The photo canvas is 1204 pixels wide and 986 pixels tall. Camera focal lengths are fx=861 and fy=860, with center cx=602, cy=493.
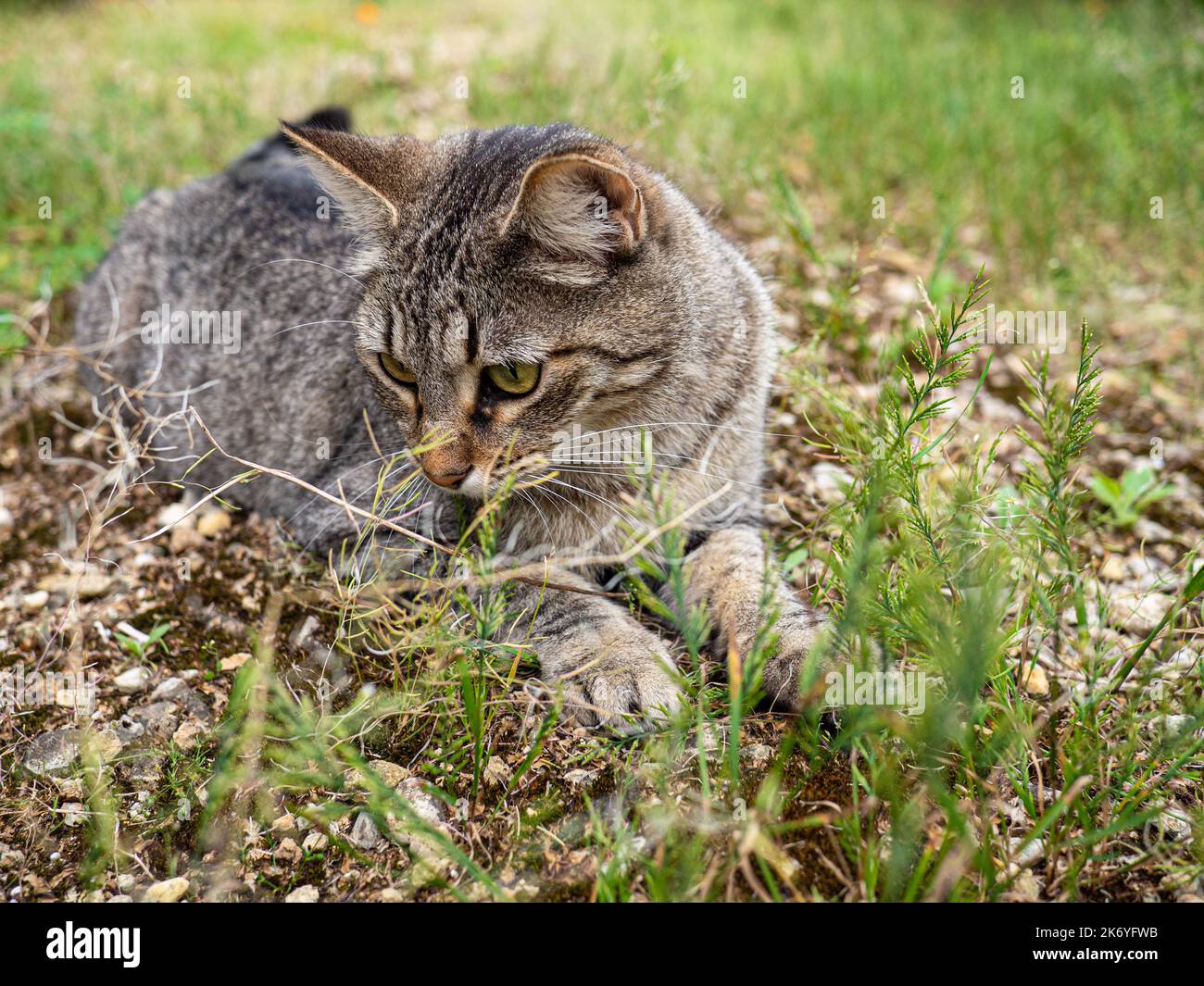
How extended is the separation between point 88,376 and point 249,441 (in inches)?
37.4

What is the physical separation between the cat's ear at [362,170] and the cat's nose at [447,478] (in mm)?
757

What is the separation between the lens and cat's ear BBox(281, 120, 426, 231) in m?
2.40

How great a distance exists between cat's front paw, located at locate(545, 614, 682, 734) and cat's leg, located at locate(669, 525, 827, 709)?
0.70 feet

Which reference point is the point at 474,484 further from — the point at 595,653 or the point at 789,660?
the point at 789,660

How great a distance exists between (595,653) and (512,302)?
3.17 ft

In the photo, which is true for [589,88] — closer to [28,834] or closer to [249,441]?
[249,441]

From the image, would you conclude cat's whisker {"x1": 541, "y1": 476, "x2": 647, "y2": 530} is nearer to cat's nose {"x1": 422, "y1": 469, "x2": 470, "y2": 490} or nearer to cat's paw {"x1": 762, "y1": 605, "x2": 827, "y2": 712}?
cat's nose {"x1": 422, "y1": 469, "x2": 470, "y2": 490}

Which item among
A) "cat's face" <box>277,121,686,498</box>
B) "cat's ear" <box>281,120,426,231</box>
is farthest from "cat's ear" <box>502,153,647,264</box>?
"cat's ear" <box>281,120,426,231</box>

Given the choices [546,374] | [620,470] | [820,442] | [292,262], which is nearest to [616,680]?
[620,470]

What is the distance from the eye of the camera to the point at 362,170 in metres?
2.42

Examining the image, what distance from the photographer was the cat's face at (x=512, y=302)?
89.3 inches

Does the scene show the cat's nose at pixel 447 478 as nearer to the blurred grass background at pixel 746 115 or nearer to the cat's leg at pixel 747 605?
the cat's leg at pixel 747 605

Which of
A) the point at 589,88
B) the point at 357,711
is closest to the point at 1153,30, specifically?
the point at 589,88

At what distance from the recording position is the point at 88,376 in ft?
12.3
